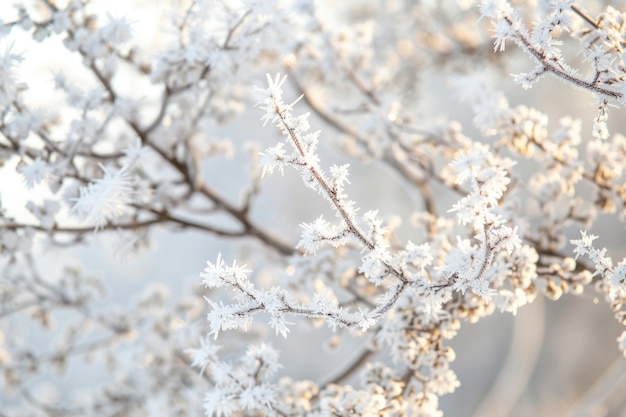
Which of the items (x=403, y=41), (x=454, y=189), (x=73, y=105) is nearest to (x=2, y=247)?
(x=73, y=105)

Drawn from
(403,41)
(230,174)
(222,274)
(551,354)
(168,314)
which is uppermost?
(230,174)

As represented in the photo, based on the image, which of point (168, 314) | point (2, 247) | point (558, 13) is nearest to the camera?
point (558, 13)

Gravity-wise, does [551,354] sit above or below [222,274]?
above

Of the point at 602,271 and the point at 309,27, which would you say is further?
the point at 309,27

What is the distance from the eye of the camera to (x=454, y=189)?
4.27 feet

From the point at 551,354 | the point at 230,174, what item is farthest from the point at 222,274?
the point at 230,174

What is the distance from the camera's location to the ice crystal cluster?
2.48 feet

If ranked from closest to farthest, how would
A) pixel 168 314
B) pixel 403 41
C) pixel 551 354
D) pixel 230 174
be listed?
pixel 168 314 → pixel 403 41 → pixel 551 354 → pixel 230 174

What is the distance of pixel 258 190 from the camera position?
1.53 metres

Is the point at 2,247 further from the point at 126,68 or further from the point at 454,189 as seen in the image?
the point at 454,189

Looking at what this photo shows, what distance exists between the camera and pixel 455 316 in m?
0.98

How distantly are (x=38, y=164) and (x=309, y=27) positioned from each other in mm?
668

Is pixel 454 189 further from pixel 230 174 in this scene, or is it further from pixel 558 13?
pixel 230 174

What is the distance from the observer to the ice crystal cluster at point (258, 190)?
755 mm
